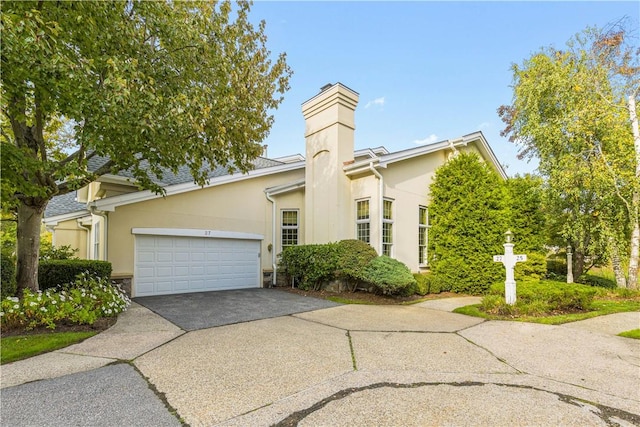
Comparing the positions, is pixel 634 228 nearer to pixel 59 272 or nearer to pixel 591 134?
pixel 591 134

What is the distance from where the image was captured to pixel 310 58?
10.4 metres

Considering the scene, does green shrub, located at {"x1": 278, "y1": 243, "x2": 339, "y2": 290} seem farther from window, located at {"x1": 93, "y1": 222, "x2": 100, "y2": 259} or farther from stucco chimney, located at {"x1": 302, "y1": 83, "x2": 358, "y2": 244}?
window, located at {"x1": 93, "y1": 222, "x2": 100, "y2": 259}

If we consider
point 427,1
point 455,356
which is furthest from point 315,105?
point 455,356

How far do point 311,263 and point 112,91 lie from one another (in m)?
7.15

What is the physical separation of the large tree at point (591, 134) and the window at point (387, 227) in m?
5.38

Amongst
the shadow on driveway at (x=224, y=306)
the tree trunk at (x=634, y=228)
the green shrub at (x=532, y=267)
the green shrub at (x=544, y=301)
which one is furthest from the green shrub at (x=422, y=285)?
the tree trunk at (x=634, y=228)

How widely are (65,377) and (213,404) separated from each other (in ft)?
6.69

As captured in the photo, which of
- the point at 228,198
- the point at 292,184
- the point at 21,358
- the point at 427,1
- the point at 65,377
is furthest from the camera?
the point at 292,184

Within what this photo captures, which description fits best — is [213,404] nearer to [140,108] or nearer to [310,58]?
[140,108]

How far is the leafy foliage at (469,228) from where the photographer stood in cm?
1061

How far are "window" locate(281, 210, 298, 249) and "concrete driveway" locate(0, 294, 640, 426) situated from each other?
674 centimetres

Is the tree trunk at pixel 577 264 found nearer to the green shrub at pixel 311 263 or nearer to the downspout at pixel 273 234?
the green shrub at pixel 311 263

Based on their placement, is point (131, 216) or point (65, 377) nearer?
→ point (65, 377)

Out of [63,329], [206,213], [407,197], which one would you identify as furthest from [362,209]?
[63,329]
